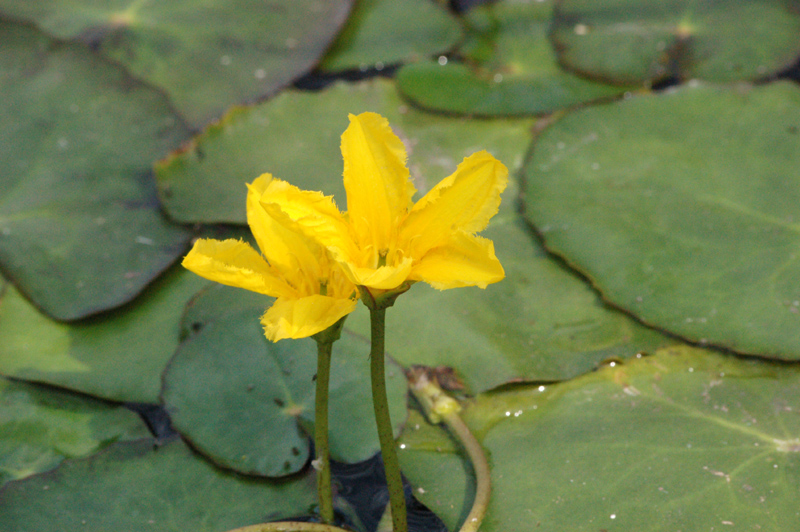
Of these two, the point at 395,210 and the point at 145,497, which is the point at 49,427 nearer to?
the point at 145,497

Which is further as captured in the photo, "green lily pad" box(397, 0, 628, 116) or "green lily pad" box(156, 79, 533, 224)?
"green lily pad" box(397, 0, 628, 116)

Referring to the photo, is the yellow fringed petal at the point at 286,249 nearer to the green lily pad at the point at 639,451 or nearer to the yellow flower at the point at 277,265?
the yellow flower at the point at 277,265

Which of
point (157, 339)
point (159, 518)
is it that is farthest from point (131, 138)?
point (159, 518)

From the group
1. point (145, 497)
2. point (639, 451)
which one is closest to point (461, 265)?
point (639, 451)

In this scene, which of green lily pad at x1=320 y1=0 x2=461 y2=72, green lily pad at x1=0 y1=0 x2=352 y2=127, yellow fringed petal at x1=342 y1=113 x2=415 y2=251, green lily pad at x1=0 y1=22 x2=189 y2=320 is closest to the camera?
yellow fringed petal at x1=342 y1=113 x2=415 y2=251

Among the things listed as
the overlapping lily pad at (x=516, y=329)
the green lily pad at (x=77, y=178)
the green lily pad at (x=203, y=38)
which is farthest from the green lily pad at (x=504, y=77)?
the green lily pad at (x=77, y=178)

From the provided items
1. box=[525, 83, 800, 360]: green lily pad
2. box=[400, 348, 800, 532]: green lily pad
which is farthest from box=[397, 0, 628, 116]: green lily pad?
box=[400, 348, 800, 532]: green lily pad

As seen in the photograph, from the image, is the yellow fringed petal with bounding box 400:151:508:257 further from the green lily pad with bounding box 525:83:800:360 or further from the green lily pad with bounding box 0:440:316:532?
the green lily pad with bounding box 525:83:800:360
